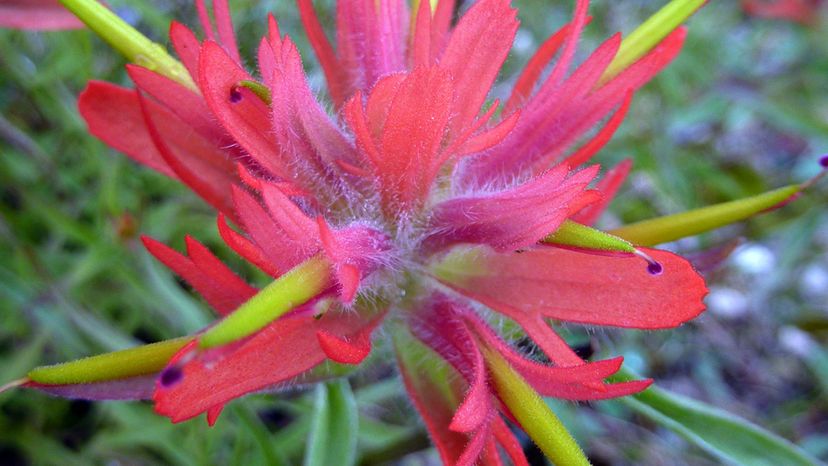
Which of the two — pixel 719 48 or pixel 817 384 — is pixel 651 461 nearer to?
pixel 817 384

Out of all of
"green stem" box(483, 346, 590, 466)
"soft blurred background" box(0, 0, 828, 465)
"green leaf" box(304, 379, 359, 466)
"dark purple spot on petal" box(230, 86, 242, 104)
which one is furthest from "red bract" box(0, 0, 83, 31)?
"green stem" box(483, 346, 590, 466)

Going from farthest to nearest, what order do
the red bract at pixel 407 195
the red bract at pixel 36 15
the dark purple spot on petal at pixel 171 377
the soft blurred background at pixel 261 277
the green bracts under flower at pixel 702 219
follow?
the soft blurred background at pixel 261 277
the red bract at pixel 36 15
the green bracts under flower at pixel 702 219
the red bract at pixel 407 195
the dark purple spot on petal at pixel 171 377

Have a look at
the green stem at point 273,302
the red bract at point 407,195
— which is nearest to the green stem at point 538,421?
the red bract at point 407,195

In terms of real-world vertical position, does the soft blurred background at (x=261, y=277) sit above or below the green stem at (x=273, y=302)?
below

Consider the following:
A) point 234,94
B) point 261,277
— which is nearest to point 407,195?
point 234,94

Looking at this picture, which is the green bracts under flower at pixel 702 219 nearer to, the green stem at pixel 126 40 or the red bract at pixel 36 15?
the green stem at pixel 126 40

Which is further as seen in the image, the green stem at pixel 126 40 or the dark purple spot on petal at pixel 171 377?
the green stem at pixel 126 40
